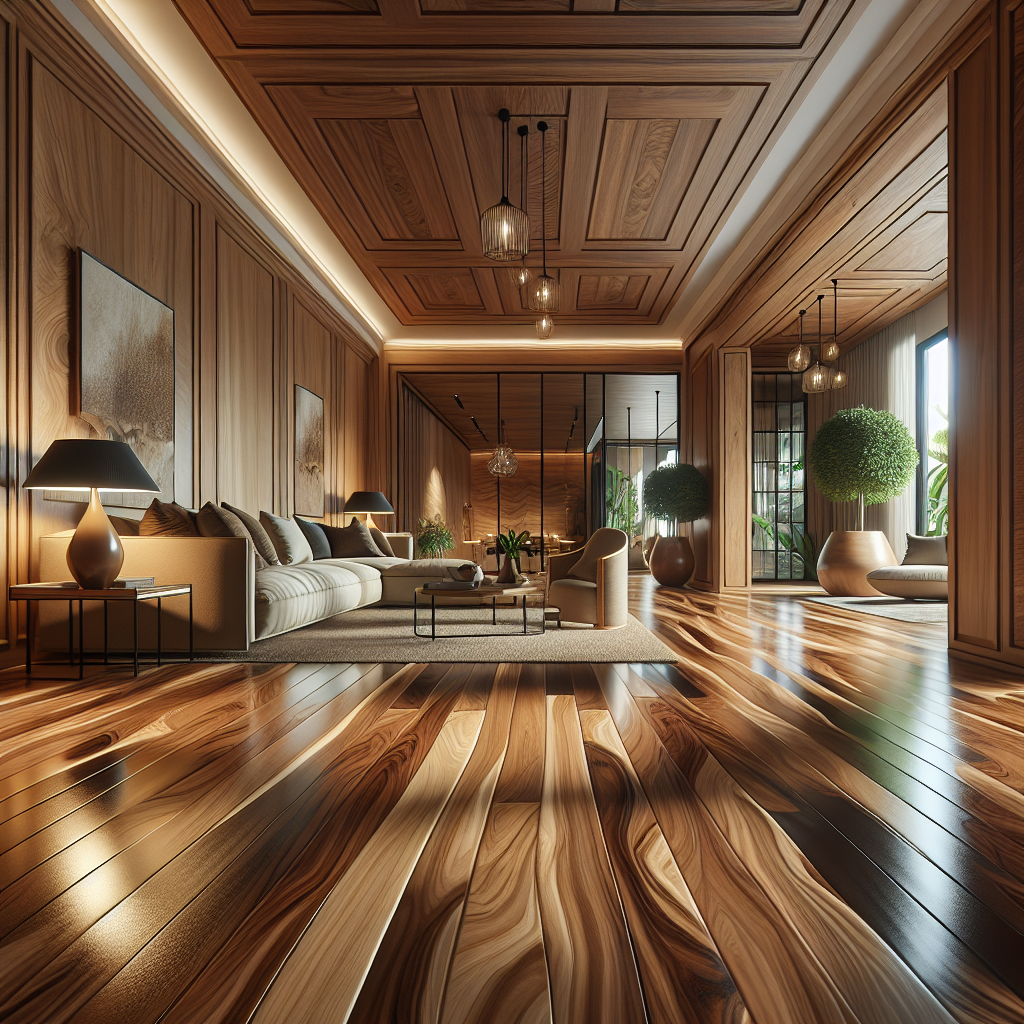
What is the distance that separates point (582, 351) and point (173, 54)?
5957 millimetres

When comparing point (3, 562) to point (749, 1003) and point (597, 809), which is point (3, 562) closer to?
point (597, 809)

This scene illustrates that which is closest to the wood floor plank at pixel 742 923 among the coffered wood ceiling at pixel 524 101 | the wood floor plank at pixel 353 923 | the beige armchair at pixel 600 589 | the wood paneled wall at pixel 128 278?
the wood floor plank at pixel 353 923

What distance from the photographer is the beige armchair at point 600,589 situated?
4.48 metres

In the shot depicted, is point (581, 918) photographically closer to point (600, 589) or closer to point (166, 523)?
point (166, 523)

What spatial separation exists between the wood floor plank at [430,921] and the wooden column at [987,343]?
2595 millimetres

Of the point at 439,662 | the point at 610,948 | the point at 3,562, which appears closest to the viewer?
the point at 610,948

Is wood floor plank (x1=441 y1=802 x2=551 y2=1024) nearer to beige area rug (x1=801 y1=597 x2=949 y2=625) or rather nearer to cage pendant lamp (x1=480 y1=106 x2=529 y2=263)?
cage pendant lamp (x1=480 y1=106 x2=529 y2=263)

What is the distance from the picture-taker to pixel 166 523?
143 inches

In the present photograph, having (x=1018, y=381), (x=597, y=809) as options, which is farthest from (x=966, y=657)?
(x=597, y=809)

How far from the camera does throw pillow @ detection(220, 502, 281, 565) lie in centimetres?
457

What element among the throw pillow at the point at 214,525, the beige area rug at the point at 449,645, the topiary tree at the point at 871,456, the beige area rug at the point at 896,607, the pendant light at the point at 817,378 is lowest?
the beige area rug at the point at 896,607

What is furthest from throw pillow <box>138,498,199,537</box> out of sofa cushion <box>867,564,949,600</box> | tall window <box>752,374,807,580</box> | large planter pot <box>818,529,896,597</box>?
→ tall window <box>752,374,807,580</box>

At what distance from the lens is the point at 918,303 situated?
24.4 feet

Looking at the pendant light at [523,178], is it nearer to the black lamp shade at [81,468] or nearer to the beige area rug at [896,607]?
the black lamp shade at [81,468]
